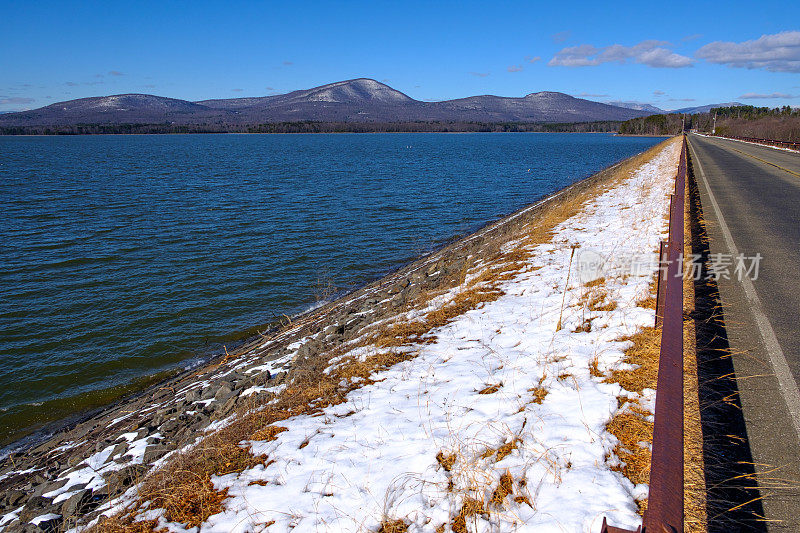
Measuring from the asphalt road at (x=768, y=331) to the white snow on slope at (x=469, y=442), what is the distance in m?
0.88

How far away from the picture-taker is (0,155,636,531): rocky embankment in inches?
203

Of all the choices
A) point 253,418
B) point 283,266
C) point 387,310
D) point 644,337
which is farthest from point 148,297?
point 644,337

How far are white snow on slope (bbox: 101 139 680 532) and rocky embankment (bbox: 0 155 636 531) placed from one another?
6.55 feet

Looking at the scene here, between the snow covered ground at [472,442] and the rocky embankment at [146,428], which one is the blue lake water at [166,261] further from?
the snow covered ground at [472,442]

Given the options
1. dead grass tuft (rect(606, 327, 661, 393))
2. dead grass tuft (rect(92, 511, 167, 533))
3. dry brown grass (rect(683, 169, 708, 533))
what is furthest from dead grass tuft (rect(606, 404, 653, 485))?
dead grass tuft (rect(92, 511, 167, 533))

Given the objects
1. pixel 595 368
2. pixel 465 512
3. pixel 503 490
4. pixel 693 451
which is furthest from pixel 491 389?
pixel 693 451

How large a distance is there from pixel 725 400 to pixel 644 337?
1337 mm

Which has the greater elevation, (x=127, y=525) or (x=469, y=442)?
(x=469, y=442)

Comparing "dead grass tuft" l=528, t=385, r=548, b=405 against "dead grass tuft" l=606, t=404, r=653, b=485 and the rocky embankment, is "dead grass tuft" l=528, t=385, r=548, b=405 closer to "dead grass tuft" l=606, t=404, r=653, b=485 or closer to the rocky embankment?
"dead grass tuft" l=606, t=404, r=653, b=485

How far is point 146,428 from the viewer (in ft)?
22.8

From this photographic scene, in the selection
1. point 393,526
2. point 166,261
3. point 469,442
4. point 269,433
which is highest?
point 469,442

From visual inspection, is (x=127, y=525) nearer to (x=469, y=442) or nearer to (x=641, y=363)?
(x=469, y=442)

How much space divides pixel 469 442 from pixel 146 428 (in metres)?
5.70

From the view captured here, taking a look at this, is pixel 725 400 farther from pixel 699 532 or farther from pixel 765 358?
pixel 699 532
